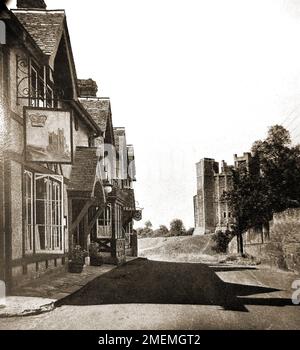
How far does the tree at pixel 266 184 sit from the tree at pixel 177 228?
37.6 metres

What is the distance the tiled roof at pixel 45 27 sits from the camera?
11352mm

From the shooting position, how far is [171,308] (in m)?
7.67

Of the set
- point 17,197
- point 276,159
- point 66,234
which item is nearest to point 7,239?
point 17,197

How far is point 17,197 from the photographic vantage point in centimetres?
914

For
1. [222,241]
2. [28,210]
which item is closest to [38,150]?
[28,210]

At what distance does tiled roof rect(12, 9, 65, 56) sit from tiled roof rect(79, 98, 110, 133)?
8007mm

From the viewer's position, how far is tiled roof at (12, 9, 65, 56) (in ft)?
37.2

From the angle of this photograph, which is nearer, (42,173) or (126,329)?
(126,329)

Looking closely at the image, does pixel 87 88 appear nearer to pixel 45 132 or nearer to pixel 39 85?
pixel 39 85

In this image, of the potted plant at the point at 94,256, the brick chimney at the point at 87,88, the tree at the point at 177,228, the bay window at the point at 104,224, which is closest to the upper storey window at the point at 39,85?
the potted plant at the point at 94,256

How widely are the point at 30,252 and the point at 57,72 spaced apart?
6147 millimetres

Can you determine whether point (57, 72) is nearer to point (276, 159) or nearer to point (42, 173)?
point (42, 173)

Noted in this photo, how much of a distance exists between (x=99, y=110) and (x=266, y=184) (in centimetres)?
875

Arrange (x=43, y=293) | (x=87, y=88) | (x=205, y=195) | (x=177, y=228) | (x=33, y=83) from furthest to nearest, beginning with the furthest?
(x=177, y=228), (x=205, y=195), (x=87, y=88), (x=33, y=83), (x=43, y=293)
